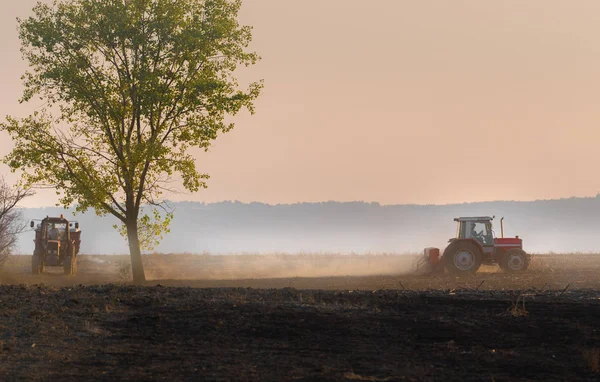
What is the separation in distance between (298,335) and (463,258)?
22.5 m

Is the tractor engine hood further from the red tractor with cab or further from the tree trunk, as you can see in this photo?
the red tractor with cab

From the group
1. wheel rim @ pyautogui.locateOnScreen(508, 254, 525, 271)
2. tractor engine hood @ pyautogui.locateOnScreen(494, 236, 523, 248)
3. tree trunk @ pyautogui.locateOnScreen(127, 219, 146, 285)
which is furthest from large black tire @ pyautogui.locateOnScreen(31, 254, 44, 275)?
wheel rim @ pyautogui.locateOnScreen(508, 254, 525, 271)

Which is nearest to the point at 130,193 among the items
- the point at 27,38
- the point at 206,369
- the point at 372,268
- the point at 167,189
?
the point at 167,189

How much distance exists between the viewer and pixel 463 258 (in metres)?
34.9

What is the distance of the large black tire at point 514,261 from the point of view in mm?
35000

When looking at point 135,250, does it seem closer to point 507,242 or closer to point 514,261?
point 507,242

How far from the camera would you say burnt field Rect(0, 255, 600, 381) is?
450 inches

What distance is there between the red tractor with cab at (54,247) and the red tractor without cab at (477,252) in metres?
19.6

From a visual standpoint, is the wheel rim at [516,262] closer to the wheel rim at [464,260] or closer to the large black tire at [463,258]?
the large black tire at [463,258]

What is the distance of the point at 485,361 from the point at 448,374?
104 centimetres

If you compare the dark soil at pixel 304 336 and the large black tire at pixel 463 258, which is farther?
the large black tire at pixel 463 258

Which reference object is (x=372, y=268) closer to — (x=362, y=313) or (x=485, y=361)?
(x=362, y=313)

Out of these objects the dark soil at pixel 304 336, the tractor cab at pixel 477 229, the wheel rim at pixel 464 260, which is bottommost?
the dark soil at pixel 304 336

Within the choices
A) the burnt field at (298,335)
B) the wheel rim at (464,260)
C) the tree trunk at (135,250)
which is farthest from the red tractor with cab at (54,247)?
the burnt field at (298,335)
